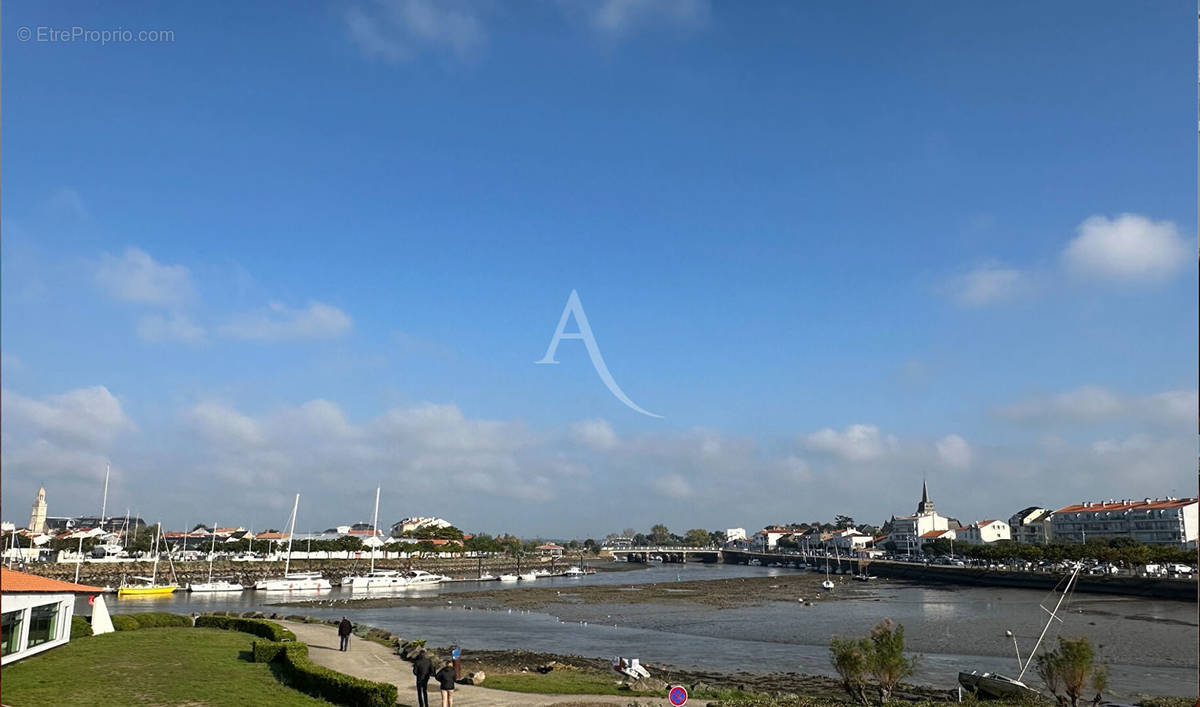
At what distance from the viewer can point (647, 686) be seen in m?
26.5

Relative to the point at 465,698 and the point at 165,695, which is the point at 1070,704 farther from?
the point at 165,695

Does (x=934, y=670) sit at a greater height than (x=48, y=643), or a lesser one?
lesser

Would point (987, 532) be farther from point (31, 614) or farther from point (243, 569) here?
point (31, 614)

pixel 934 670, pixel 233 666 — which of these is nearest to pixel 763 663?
pixel 934 670

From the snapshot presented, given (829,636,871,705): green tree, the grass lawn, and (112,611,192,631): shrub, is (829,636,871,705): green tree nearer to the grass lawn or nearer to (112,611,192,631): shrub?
the grass lawn

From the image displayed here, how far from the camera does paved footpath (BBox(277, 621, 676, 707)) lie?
22.9 meters

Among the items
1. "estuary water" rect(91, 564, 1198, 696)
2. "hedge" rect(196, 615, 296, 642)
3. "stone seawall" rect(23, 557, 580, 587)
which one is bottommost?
"stone seawall" rect(23, 557, 580, 587)

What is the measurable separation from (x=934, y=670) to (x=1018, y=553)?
93.0m

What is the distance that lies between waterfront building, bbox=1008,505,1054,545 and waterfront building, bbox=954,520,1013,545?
2.28 metres

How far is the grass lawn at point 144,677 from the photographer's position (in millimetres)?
20891

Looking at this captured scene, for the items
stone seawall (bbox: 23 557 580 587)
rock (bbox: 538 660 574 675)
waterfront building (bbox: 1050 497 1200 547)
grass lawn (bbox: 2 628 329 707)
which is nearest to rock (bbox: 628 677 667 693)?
rock (bbox: 538 660 574 675)

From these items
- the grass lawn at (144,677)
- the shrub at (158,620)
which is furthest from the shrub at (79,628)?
the shrub at (158,620)

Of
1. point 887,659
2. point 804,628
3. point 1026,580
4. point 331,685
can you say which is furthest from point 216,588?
point 1026,580

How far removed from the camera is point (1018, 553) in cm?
11819
